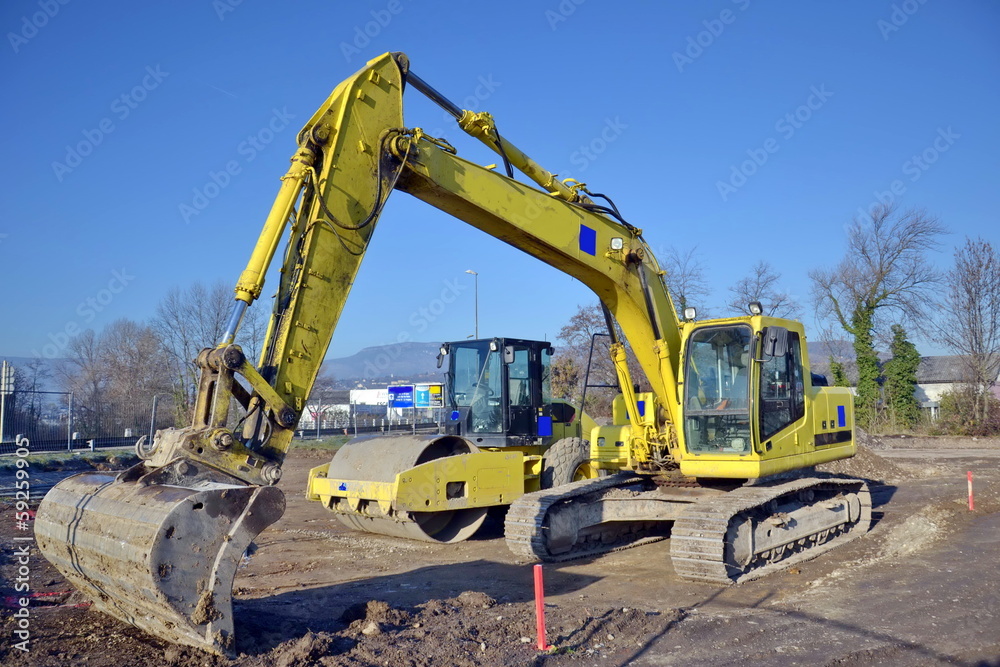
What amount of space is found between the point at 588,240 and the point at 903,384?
95.6ft

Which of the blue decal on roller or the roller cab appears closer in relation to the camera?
the blue decal on roller

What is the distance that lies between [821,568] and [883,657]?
3.26 meters

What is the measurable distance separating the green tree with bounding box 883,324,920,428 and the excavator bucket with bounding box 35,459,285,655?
1307 inches

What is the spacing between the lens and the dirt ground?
5.18 meters

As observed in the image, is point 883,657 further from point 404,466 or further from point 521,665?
point 404,466

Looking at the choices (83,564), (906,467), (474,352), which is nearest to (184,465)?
(83,564)

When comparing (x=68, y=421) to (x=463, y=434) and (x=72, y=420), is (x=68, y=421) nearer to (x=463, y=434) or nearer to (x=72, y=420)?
(x=72, y=420)

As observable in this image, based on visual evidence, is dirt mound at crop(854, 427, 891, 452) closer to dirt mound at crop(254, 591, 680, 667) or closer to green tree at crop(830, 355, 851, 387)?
green tree at crop(830, 355, 851, 387)

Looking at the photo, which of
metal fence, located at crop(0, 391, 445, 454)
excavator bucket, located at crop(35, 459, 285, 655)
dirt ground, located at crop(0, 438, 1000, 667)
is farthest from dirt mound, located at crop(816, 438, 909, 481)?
excavator bucket, located at crop(35, 459, 285, 655)

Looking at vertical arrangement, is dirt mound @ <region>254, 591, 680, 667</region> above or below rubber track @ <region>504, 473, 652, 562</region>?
below

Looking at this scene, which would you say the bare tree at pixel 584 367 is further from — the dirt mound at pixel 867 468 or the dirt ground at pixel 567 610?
the dirt ground at pixel 567 610

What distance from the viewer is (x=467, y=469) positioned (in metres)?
9.65

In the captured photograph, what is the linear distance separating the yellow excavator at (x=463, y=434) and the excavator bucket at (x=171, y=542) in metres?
0.01

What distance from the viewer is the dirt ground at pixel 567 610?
5.18m
